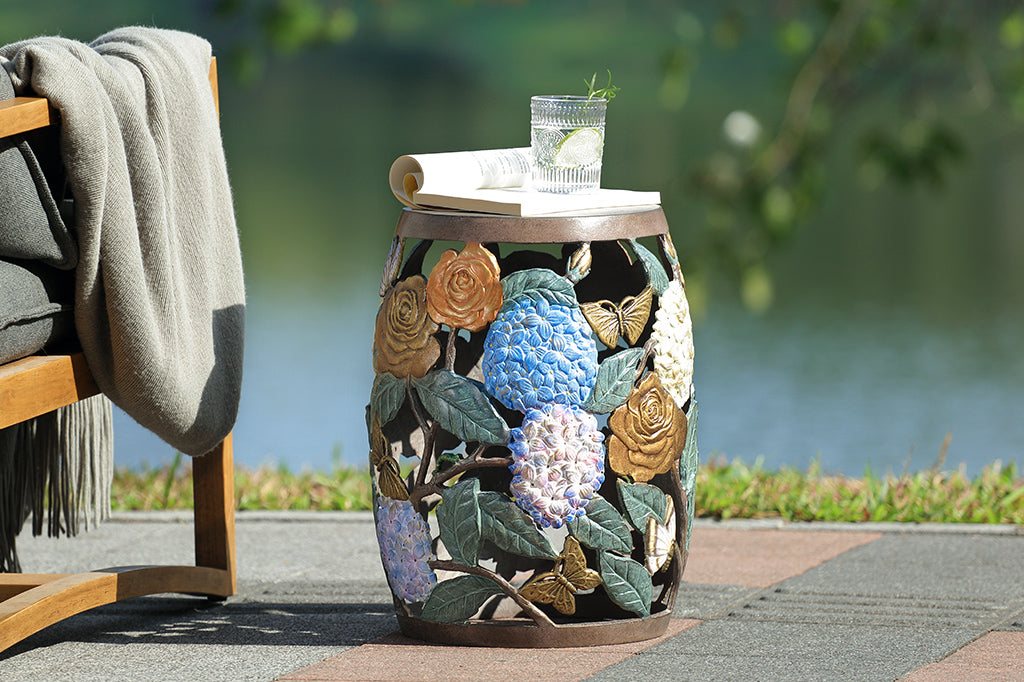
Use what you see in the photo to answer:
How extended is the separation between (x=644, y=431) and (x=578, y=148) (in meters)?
0.57

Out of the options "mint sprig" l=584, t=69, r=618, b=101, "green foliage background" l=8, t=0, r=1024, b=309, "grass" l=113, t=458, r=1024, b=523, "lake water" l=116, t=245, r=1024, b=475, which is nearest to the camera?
"mint sprig" l=584, t=69, r=618, b=101

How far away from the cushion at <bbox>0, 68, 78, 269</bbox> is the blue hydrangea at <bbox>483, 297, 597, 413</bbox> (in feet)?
2.68

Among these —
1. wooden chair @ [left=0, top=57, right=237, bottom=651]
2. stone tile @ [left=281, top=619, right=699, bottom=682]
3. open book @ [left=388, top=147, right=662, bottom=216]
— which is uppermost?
open book @ [left=388, top=147, right=662, bottom=216]

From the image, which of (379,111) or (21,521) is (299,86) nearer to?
(379,111)

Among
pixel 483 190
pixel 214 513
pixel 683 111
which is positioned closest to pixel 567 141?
pixel 483 190

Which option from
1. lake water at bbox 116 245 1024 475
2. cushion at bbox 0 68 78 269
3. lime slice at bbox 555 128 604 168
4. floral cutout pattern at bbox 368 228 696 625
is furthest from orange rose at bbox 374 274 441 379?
lake water at bbox 116 245 1024 475

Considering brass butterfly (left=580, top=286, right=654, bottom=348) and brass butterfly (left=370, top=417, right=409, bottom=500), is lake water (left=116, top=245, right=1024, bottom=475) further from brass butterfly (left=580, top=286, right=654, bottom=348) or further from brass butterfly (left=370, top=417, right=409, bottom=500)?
brass butterfly (left=580, top=286, right=654, bottom=348)

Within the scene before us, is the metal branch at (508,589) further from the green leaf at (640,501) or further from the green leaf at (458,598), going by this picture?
the green leaf at (640,501)

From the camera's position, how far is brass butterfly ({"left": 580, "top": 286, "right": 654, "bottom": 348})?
2703mm

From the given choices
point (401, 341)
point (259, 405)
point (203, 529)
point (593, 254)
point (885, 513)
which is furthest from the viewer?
point (259, 405)

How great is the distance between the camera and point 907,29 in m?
4.00

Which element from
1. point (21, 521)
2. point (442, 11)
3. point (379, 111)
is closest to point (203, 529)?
point (21, 521)

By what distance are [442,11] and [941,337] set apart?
979 inches

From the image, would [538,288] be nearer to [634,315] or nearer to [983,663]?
[634,315]
